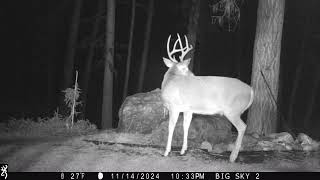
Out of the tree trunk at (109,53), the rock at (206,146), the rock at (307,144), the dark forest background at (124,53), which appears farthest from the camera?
the dark forest background at (124,53)

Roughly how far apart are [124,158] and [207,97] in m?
1.97

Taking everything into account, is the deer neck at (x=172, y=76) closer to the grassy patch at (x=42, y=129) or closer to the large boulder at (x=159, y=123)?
the large boulder at (x=159, y=123)

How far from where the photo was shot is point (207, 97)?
27.0 ft

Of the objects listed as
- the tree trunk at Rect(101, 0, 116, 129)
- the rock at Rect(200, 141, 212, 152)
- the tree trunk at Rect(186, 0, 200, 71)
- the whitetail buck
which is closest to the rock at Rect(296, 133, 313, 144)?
the rock at Rect(200, 141, 212, 152)

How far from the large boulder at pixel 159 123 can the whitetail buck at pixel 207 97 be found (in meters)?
1.24

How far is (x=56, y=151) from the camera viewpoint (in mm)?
8547

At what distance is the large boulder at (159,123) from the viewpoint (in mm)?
9930

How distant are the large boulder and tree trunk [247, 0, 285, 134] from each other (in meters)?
0.88

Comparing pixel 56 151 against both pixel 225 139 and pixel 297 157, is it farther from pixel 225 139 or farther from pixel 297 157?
pixel 297 157

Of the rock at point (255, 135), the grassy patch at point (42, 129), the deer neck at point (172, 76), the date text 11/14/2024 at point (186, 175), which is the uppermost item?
the deer neck at point (172, 76)

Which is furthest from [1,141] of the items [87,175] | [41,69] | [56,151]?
[41,69]

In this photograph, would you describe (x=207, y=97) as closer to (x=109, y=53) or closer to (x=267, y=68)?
(x=267, y=68)

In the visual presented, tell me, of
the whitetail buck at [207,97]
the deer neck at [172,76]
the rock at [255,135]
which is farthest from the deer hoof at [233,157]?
the rock at [255,135]

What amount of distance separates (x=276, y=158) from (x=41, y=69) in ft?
100
